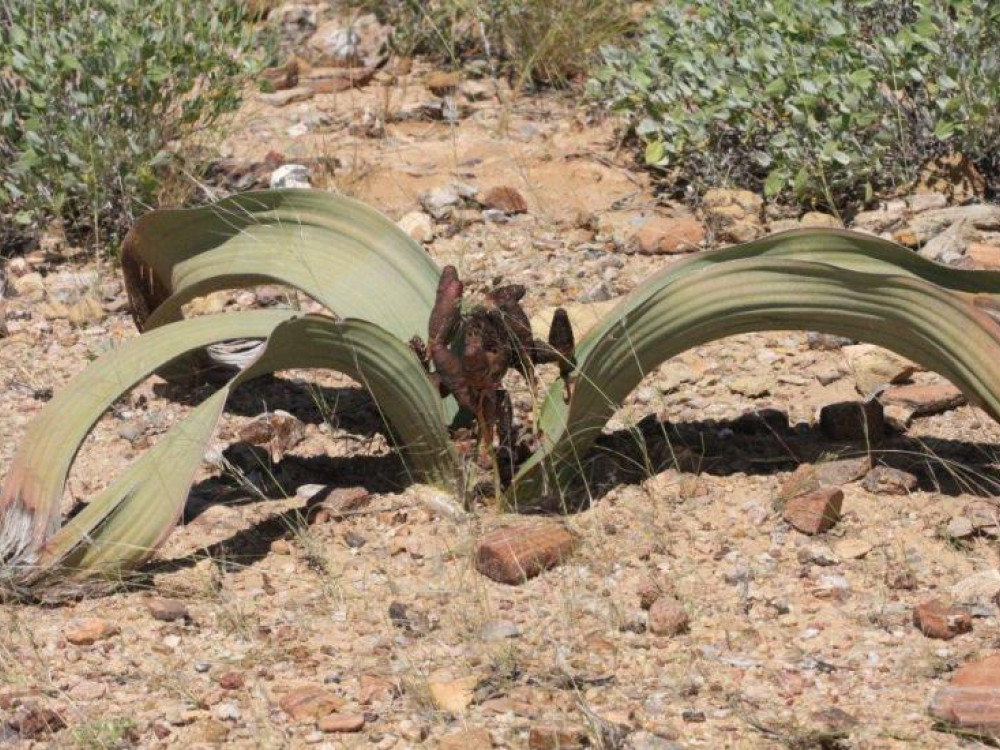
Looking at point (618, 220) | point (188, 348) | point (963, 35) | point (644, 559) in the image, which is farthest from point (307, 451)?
point (963, 35)

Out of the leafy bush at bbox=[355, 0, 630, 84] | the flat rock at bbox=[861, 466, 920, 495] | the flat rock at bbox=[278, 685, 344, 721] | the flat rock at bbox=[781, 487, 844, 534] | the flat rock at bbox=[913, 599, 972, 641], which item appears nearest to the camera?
the flat rock at bbox=[278, 685, 344, 721]

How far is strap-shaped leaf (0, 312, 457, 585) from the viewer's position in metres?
2.87

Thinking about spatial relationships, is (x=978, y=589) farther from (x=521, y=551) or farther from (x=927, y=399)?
(x=521, y=551)

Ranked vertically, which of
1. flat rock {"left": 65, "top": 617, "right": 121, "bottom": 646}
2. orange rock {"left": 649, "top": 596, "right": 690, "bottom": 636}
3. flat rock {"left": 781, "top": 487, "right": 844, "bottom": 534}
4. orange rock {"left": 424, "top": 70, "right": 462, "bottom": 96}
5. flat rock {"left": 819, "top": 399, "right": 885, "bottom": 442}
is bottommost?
flat rock {"left": 65, "top": 617, "right": 121, "bottom": 646}

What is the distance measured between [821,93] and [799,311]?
1475 mm

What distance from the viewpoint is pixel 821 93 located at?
169 inches

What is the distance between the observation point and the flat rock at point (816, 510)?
3.02m

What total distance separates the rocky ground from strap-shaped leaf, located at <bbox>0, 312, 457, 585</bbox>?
0.31ft

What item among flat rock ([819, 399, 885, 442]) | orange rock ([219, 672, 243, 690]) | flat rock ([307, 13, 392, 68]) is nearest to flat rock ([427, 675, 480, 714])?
orange rock ([219, 672, 243, 690])

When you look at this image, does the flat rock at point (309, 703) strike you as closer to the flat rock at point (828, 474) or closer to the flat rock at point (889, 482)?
the flat rock at point (828, 474)

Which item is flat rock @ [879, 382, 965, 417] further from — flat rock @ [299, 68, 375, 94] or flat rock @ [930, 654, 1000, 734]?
flat rock @ [299, 68, 375, 94]

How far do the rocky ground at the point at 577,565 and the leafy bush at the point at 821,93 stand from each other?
0.14 m

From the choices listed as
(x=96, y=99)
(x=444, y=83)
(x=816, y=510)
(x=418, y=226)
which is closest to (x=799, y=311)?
(x=816, y=510)

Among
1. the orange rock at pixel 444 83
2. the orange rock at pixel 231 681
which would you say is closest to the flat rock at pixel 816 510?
the orange rock at pixel 231 681
